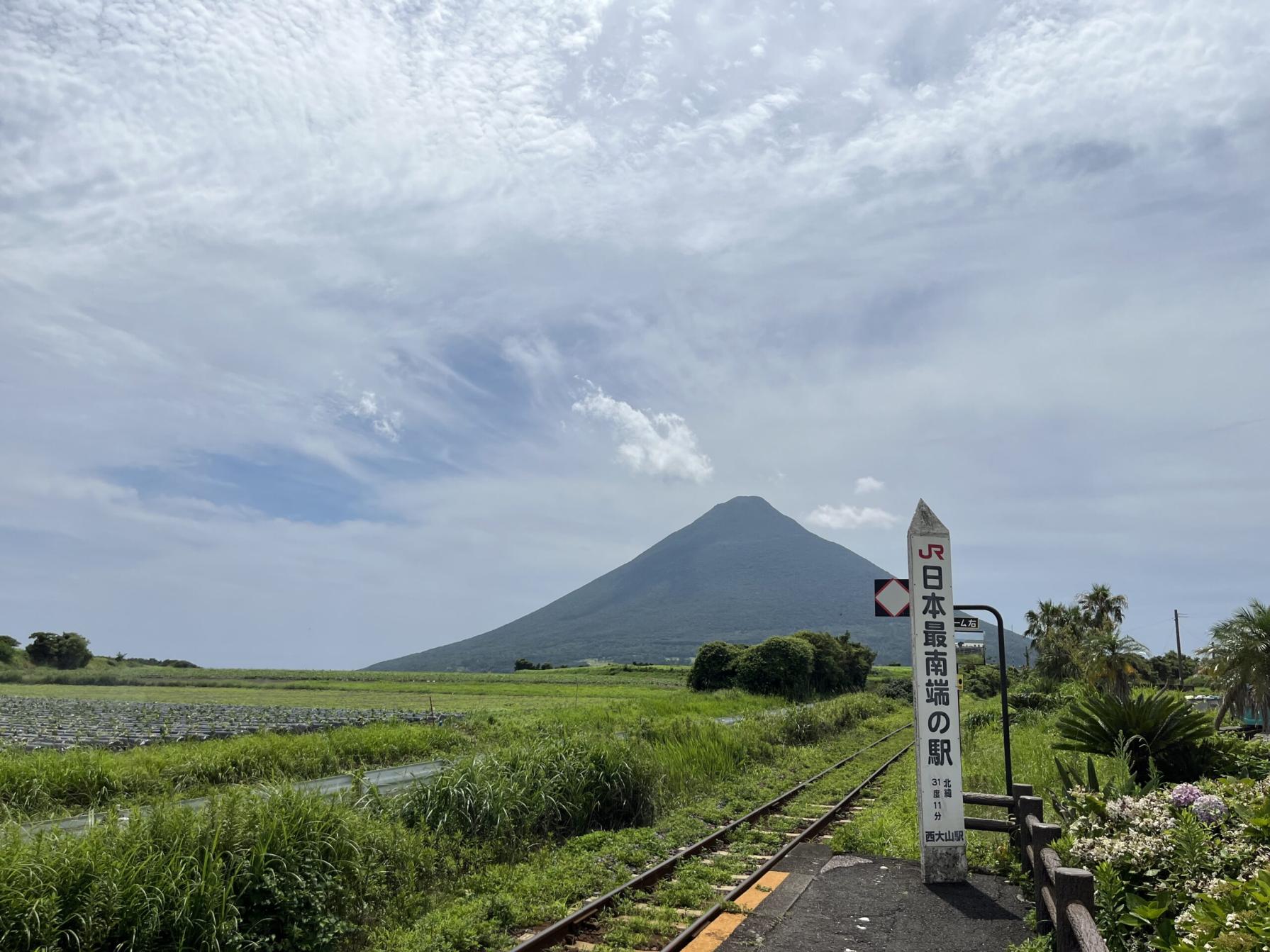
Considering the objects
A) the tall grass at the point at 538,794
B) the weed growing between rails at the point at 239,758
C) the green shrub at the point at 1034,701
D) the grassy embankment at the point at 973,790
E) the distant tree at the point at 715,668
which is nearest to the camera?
the grassy embankment at the point at 973,790

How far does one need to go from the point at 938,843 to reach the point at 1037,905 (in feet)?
5.78

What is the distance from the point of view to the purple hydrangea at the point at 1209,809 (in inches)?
179

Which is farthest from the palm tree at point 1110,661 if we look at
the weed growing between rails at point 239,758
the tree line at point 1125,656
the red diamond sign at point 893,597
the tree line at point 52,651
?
the tree line at point 52,651

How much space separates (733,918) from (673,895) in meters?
0.83

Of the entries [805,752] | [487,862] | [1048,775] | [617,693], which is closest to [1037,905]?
[487,862]

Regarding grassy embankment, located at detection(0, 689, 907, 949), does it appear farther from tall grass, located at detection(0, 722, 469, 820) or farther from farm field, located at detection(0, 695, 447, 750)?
farm field, located at detection(0, 695, 447, 750)

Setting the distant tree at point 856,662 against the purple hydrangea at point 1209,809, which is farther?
the distant tree at point 856,662

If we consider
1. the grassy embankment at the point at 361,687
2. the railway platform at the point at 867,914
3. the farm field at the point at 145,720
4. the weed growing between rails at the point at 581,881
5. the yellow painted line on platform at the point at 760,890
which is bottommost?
the grassy embankment at the point at 361,687

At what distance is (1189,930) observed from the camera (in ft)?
10.3

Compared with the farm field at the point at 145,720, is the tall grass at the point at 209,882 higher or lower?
higher

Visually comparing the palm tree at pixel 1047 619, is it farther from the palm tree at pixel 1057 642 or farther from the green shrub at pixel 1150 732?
the green shrub at pixel 1150 732

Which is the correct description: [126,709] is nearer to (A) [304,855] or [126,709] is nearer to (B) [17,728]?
(B) [17,728]

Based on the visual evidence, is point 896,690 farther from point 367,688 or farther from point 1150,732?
point 1150,732

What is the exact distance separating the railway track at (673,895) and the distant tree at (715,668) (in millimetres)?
28339
